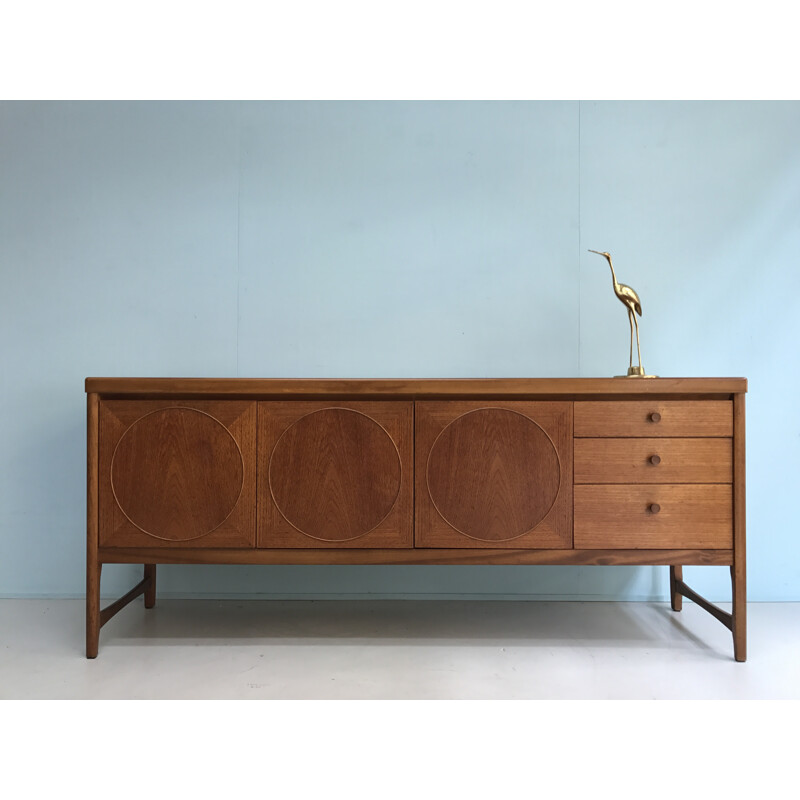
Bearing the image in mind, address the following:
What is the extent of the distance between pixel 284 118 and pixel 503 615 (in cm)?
215

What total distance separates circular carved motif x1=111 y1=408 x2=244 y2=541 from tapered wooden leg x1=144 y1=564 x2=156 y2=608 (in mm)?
546

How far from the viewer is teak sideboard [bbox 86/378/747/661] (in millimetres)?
1661

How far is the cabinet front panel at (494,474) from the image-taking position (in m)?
1.67

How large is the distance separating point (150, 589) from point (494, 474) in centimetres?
142

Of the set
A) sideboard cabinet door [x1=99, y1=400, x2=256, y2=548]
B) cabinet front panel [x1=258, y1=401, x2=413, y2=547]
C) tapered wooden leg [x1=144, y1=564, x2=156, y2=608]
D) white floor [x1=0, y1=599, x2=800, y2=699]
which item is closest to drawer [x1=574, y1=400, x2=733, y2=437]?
cabinet front panel [x1=258, y1=401, x2=413, y2=547]

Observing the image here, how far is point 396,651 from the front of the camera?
1.73 meters

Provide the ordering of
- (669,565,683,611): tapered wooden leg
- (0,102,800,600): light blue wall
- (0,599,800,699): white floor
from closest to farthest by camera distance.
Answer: (0,599,800,699): white floor, (669,565,683,611): tapered wooden leg, (0,102,800,600): light blue wall

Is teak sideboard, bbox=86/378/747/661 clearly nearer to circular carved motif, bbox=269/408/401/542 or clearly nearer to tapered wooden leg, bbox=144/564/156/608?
circular carved motif, bbox=269/408/401/542

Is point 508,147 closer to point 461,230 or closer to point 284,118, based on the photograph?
point 461,230

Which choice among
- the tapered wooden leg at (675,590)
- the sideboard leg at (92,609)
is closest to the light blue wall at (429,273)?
the tapered wooden leg at (675,590)

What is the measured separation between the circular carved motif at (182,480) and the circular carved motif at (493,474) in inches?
24.6

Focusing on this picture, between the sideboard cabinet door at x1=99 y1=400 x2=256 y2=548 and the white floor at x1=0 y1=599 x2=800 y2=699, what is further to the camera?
the sideboard cabinet door at x1=99 y1=400 x2=256 y2=548

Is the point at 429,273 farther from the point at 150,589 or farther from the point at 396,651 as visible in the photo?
the point at 150,589

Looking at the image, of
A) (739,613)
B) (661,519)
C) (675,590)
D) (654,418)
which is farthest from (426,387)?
(675,590)
